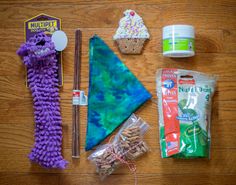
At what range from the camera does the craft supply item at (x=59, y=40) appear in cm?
94

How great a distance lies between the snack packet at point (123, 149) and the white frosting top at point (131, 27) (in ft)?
0.78

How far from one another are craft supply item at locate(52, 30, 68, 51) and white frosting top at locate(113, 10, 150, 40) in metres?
0.15

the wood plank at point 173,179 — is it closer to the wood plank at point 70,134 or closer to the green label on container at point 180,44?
the wood plank at point 70,134

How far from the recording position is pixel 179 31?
0.88 metres

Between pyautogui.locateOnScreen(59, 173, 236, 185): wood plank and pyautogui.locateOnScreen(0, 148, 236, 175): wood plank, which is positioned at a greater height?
pyautogui.locateOnScreen(0, 148, 236, 175): wood plank

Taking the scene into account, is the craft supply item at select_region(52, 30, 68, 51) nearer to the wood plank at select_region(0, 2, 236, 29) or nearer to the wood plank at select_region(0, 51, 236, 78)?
the wood plank at select_region(0, 2, 236, 29)

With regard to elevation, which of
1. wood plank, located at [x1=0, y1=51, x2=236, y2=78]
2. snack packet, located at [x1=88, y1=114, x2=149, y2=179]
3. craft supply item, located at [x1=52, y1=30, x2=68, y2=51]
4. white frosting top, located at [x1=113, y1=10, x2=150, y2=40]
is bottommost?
snack packet, located at [x1=88, y1=114, x2=149, y2=179]

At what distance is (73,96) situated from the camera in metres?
0.95

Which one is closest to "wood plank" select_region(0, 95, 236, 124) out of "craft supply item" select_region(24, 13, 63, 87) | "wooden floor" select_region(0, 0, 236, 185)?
"wooden floor" select_region(0, 0, 236, 185)

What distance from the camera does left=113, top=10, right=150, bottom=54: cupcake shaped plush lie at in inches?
37.1

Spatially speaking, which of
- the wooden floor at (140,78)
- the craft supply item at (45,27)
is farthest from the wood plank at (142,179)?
the craft supply item at (45,27)

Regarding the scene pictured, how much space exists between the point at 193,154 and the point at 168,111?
142mm

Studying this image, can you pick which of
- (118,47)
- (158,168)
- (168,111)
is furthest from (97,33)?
(158,168)

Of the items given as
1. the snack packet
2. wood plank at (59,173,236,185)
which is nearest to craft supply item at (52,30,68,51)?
the snack packet
